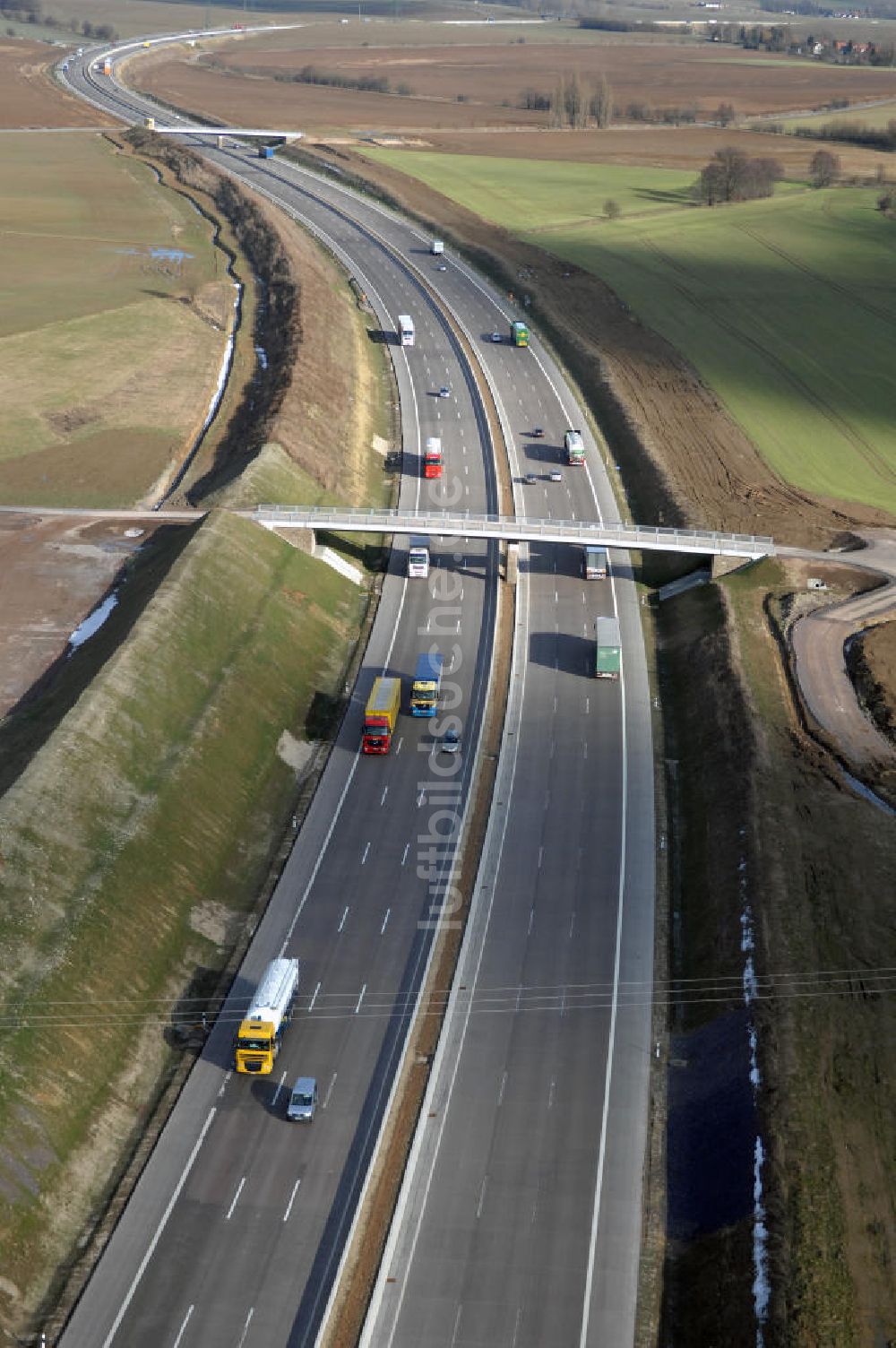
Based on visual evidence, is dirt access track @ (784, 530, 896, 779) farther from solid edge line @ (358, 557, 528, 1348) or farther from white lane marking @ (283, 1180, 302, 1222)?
white lane marking @ (283, 1180, 302, 1222)

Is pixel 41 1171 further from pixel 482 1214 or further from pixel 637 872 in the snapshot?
pixel 637 872

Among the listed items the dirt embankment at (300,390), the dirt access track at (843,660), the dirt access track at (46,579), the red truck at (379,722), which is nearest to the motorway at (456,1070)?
the red truck at (379,722)

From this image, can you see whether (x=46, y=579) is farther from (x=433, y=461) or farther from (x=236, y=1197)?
(x=236, y=1197)

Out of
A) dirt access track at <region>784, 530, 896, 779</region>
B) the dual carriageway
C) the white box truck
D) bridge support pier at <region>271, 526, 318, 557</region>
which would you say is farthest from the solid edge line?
bridge support pier at <region>271, 526, 318, 557</region>

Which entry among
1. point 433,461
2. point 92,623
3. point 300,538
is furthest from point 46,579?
point 433,461

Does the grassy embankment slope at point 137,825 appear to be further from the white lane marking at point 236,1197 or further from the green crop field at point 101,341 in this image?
the green crop field at point 101,341

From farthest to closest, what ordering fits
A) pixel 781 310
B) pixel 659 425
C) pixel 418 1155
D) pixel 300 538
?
pixel 781 310
pixel 659 425
pixel 300 538
pixel 418 1155
